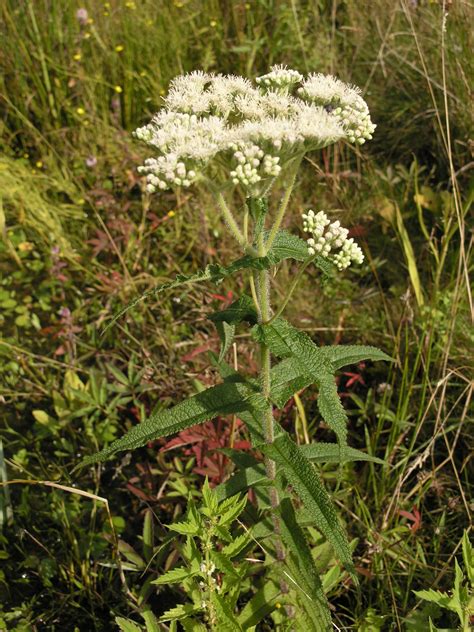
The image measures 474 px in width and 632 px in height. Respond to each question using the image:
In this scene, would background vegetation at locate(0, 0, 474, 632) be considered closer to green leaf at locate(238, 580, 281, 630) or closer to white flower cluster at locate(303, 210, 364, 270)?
green leaf at locate(238, 580, 281, 630)

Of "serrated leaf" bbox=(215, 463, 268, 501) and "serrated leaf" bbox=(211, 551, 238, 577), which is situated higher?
"serrated leaf" bbox=(211, 551, 238, 577)

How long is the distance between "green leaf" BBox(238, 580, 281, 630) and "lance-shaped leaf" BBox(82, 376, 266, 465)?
2.00 ft

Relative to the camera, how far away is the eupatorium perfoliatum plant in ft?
5.39

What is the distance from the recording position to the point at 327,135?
176 cm

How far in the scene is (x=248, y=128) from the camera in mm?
1733

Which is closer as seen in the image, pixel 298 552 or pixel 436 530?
pixel 298 552

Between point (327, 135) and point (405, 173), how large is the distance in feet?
7.55

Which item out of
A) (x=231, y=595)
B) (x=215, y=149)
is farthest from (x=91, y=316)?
(x=231, y=595)

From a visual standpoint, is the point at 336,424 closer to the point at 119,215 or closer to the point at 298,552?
the point at 298,552

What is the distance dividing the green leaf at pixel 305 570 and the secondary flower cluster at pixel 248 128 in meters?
1.00

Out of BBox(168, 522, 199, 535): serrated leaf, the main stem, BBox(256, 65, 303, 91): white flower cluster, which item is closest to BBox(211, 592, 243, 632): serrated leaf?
BBox(168, 522, 199, 535): serrated leaf

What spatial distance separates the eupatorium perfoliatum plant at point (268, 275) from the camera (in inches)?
64.6

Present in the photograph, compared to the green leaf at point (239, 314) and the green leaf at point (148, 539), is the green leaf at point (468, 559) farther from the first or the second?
the green leaf at point (148, 539)

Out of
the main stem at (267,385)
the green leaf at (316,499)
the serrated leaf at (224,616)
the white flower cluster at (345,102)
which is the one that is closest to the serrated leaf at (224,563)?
the serrated leaf at (224,616)
